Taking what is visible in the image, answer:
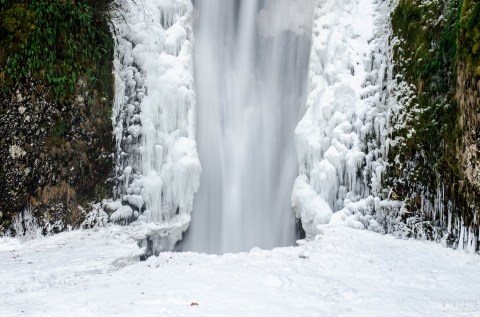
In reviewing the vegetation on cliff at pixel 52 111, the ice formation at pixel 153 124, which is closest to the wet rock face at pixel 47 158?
the vegetation on cliff at pixel 52 111

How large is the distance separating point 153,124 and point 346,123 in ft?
15.3

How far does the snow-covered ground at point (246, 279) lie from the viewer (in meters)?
5.28

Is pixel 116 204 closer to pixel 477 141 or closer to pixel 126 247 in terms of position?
pixel 126 247

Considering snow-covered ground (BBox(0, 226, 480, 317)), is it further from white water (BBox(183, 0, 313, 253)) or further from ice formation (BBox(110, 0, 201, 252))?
white water (BBox(183, 0, 313, 253))

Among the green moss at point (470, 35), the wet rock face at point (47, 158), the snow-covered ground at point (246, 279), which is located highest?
the green moss at point (470, 35)

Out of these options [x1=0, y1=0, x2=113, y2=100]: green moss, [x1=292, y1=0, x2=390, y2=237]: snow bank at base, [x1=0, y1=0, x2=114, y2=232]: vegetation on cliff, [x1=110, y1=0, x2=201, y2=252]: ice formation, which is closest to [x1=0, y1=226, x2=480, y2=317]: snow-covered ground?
[x1=292, y1=0, x2=390, y2=237]: snow bank at base

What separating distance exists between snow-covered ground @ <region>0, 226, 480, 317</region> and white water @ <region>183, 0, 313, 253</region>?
2770 mm

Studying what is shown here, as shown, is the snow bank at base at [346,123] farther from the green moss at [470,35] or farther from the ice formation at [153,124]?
the ice formation at [153,124]

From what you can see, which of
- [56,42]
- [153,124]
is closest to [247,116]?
[153,124]

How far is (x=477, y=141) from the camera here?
7566 millimetres

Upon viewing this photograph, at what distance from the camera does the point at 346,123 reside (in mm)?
10250

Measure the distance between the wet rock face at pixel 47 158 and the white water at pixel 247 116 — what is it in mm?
2919

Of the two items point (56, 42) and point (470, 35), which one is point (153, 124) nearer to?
point (56, 42)

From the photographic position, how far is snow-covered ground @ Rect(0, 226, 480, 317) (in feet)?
17.3
